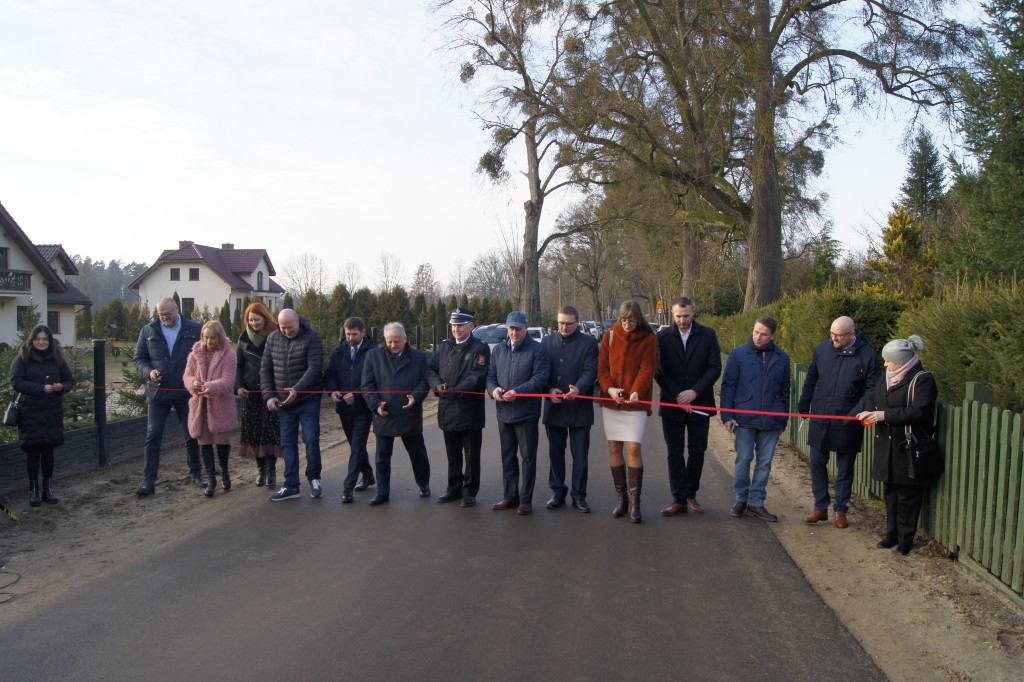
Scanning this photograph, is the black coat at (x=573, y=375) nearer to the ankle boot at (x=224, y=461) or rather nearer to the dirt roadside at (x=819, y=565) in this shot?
the dirt roadside at (x=819, y=565)

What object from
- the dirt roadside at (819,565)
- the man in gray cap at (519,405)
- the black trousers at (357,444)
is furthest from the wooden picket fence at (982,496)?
the black trousers at (357,444)

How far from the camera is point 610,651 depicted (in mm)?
4184

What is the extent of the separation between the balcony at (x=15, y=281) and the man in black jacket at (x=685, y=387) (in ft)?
124

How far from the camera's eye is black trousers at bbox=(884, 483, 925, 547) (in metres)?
5.96

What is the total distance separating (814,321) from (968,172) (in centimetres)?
539

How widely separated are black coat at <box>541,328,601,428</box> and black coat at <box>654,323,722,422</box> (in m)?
0.67

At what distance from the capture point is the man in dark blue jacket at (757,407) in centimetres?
723

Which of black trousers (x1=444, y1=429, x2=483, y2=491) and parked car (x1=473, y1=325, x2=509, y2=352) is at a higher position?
parked car (x1=473, y1=325, x2=509, y2=352)

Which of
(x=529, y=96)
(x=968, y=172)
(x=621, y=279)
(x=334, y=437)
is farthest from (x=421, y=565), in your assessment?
(x=621, y=279)

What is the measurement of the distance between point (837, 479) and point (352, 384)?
512cm

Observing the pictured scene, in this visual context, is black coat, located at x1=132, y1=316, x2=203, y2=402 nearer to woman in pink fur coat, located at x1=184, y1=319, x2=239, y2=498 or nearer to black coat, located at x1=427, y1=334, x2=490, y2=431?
woman in pink fur coat, located at x1=184, y1=319, x2=239, y2=498

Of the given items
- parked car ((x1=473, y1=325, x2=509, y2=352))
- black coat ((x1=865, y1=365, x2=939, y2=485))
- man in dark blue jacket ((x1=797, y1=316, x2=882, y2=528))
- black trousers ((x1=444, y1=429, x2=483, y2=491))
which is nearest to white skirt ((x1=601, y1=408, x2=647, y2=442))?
black trousers ((x1=444, y1=429, x2=483, y2=491))

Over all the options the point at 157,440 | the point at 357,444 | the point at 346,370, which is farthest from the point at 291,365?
the point at 157,440

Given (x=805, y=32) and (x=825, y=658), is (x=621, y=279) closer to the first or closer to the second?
(x=805, y=32)
